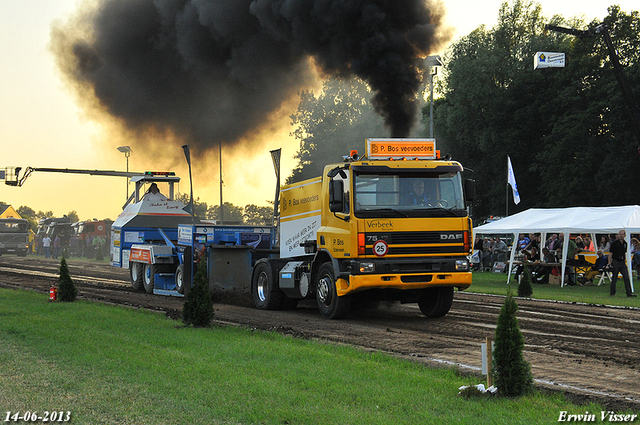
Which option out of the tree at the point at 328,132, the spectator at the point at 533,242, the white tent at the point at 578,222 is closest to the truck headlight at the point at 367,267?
the white tent at the point at 578,222

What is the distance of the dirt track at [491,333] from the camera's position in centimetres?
738

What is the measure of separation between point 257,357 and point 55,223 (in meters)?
58.5

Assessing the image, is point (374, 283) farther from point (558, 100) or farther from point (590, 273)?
point (558, 100)

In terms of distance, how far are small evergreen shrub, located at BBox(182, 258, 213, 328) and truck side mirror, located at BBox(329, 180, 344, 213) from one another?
2525 millimetres

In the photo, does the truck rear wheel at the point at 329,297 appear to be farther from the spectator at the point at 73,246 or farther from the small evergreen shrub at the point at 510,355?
the spectator at the point at 73,246

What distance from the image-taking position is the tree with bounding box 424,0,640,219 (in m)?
41.8

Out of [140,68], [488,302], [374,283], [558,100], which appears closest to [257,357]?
[374,283]

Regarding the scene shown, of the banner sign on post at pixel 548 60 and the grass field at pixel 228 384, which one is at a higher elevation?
the banner sign on post at pixel 548 60

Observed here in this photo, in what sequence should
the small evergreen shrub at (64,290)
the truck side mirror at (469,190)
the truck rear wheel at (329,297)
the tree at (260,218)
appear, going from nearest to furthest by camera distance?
the truck side mirror at (469,190) → the truck rear wheel at (329,297) → the small evergreen shrub at (64,290) → the tree at (260,218)

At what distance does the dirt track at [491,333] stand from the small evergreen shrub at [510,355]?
2.09 feet

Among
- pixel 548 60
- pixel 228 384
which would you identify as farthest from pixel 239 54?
pixel 548 60

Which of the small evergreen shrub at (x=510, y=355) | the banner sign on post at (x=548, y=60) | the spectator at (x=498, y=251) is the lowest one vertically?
the small evergreen shrub at (x=510, y=355)

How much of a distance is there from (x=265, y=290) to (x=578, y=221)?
11.6 meters

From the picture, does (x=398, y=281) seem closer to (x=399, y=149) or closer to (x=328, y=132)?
(x=399, y=149)
